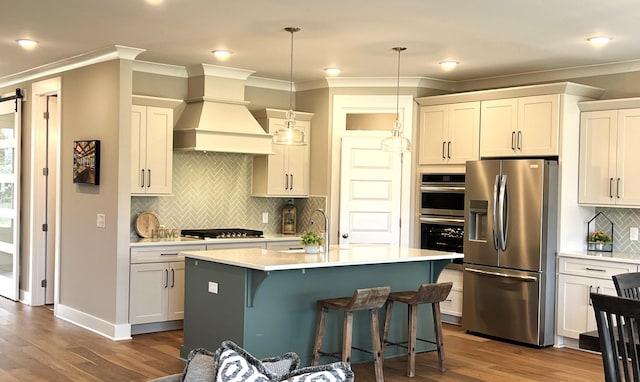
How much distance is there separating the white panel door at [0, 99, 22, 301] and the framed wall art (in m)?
1.64

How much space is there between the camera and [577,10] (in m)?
4.76

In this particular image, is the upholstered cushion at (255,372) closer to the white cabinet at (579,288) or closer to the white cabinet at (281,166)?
the white cabinet at (579,288)

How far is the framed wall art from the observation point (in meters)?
6.71

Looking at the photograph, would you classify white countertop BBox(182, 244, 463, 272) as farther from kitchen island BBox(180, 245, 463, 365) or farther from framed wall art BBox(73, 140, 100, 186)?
framed wall art BBox(73, 140, 100, 186)

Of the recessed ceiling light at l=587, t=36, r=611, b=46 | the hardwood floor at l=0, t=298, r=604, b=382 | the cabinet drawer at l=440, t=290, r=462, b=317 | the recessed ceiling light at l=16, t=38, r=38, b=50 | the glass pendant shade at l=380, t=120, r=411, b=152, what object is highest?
the recessed ceiling light at l=587, t=36, r=611, b=46

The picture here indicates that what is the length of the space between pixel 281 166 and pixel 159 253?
1.82 meters

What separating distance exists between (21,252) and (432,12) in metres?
5.66

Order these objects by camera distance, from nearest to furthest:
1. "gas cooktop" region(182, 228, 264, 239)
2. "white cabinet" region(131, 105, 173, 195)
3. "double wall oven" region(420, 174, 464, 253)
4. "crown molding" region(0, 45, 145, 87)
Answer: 1. "crown molding" region(0, 45, 145, 87)
2. "white cabinet" region(131, 105, 173, 195)
3. "gas cooktop" region(182, 228, 264, 239)
4. "double wall oven" region(420, 174, 464, 253)

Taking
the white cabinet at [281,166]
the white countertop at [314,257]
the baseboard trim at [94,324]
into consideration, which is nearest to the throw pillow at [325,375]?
the white countertop at [314,257]

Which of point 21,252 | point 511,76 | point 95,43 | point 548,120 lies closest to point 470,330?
point 548,120

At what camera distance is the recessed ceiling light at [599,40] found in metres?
5.59

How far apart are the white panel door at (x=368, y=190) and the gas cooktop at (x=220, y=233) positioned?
97 centimetres

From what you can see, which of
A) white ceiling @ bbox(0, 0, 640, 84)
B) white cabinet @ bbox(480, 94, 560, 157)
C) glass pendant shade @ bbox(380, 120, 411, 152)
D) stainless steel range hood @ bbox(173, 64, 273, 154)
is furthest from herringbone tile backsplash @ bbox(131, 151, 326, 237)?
glass pendant shade @ bbox(380, 120, 411, 152)

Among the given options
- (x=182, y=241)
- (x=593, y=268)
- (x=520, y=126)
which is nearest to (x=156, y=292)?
(x=182, y=241)
